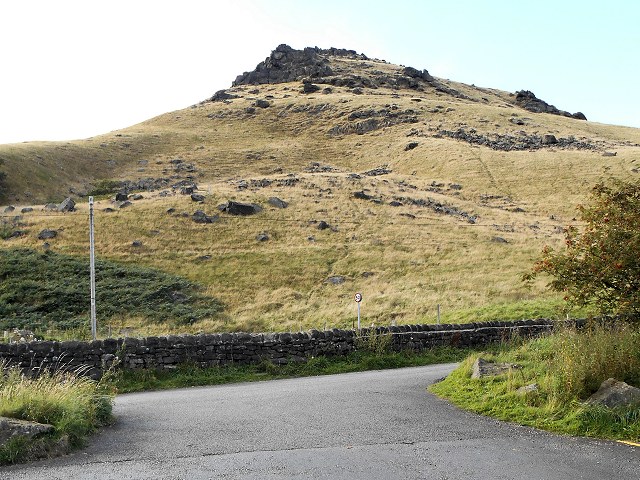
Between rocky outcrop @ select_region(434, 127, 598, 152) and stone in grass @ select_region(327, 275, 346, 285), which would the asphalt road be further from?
rocky outcrop @ select_region(434, 127, 598, 152)

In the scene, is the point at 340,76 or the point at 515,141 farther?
the point at 340,76

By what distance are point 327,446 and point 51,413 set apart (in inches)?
156

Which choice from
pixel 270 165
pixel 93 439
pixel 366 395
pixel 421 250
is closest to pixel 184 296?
pixel 421 250

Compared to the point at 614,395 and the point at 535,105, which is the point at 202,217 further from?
the point at 535,105

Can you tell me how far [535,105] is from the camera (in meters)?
138

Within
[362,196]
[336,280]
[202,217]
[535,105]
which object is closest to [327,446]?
[336,280]

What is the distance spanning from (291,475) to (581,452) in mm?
3673

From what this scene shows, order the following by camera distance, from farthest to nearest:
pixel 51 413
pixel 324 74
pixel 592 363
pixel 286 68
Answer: pixel 286 68 < pixel 324 74 < pixel 592 363 < pixel 51 413

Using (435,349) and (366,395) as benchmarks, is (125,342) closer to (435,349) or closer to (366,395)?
(366,395)

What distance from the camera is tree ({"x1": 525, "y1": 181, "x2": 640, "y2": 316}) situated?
1107 cm

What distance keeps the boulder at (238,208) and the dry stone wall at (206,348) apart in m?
31.9

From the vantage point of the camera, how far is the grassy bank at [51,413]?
8.06 m

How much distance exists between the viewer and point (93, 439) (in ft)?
30.1

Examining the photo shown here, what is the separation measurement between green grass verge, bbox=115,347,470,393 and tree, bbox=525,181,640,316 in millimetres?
6737
